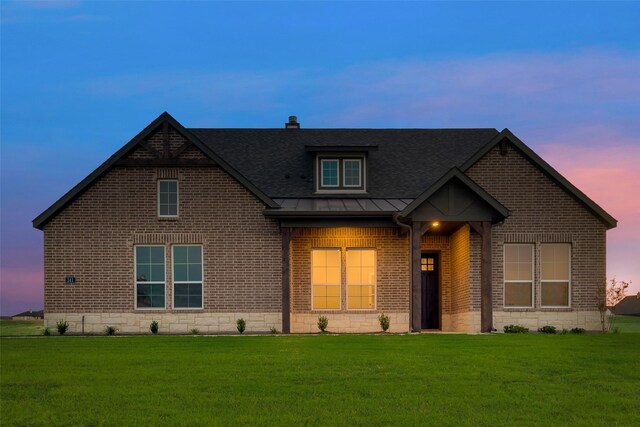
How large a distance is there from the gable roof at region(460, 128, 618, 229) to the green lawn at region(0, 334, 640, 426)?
774 centimetres

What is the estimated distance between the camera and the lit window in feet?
93.0

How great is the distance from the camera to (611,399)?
12.2 meters

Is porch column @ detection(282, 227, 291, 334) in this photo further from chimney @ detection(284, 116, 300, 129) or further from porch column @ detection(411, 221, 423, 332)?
chimney @ detection(284, 116, 300, 129)

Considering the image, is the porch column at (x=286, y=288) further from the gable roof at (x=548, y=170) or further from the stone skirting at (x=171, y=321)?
the gable roof at (x=548, y=170)

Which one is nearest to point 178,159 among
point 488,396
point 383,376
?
point 383,376

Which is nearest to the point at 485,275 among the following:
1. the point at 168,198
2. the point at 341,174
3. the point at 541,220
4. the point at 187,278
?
the point at 541,220

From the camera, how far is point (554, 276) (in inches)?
1062

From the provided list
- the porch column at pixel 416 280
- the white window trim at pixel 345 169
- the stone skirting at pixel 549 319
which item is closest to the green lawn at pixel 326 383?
the porch column at pixel 416 280

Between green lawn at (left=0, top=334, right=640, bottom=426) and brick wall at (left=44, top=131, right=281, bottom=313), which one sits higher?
brick wall at (left=44, top=131, right=281, bottom=313)

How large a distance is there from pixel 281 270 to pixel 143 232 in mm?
4418

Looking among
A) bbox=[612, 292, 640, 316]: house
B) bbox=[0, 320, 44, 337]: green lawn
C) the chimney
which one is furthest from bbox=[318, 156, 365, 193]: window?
bbox=[612, 292, 640, 316]: house

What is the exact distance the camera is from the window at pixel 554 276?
26938mm

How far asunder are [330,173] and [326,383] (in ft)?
51.0

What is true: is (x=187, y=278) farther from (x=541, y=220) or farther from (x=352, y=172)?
(x=541, y=220)
